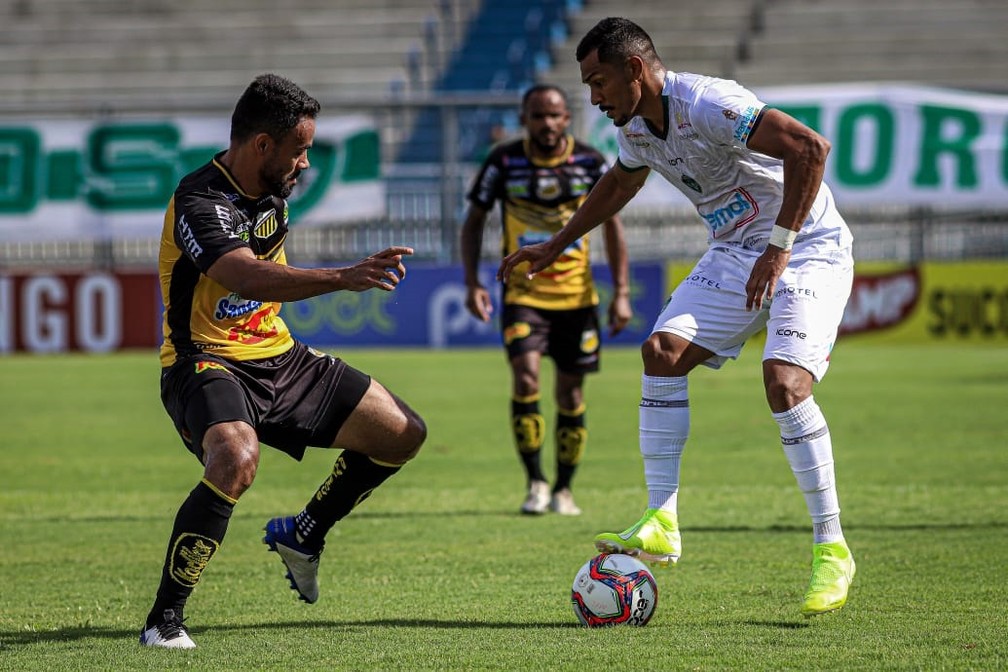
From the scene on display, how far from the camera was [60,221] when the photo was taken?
2108 centimetres

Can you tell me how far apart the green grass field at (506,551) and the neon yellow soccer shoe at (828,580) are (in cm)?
8

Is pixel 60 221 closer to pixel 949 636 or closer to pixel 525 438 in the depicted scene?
pixel 525 438

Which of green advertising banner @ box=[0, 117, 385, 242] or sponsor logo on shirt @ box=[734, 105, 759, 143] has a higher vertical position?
sponsor logo on shirt @ box=[734, 105, 759, 143]

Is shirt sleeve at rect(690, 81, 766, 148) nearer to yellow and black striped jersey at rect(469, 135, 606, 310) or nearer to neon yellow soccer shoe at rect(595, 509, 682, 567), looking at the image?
neon yellow soccer shoe at rect(595, 509, 682, 567)

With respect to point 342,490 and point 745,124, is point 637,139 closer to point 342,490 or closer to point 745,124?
point 745,124

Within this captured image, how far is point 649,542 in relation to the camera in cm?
573

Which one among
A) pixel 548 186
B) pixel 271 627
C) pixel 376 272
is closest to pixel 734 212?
pixel 376 272

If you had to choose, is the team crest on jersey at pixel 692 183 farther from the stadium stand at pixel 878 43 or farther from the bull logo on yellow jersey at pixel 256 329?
the stadium stand at pixel 878 43

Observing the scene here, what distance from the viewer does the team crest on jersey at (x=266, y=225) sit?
581cm

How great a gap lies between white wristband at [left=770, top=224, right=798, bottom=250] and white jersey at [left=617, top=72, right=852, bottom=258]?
0.80 feet

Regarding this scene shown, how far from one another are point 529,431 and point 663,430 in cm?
314

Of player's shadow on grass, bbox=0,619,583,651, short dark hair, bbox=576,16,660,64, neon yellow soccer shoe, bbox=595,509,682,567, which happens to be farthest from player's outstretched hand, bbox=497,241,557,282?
player's shadow on grass, bbox=0,619,583,651

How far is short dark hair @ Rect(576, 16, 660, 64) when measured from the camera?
5879 millimetres

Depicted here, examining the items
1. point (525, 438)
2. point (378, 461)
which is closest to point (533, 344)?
point (525, 438)
